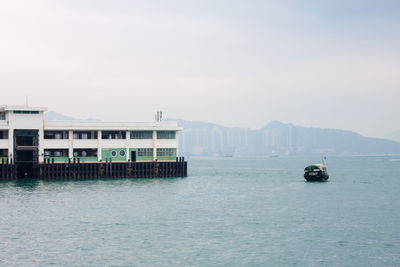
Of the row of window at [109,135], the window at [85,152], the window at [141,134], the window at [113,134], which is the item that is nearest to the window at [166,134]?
the row of window at [109,135]

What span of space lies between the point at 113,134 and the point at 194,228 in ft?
181

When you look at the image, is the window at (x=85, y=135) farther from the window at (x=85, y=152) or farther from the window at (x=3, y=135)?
the window at (x=3, y=135)

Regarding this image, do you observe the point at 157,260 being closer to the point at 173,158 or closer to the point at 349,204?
the point at 349,204

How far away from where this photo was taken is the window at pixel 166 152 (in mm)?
102812

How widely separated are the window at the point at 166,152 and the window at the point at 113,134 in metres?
7.23

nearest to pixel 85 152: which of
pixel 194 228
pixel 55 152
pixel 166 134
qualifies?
pixel 55 152

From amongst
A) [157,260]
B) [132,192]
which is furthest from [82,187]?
[157,260]

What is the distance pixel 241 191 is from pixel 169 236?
137 ft

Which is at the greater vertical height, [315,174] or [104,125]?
[104,125]

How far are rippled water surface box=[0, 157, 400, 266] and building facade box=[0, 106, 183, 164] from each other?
16.5m

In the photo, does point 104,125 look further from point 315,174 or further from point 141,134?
point 315,174

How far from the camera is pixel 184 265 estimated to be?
35719 mm

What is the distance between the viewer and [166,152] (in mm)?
103438

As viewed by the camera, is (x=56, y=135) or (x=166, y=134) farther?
(x=166, y=134)
